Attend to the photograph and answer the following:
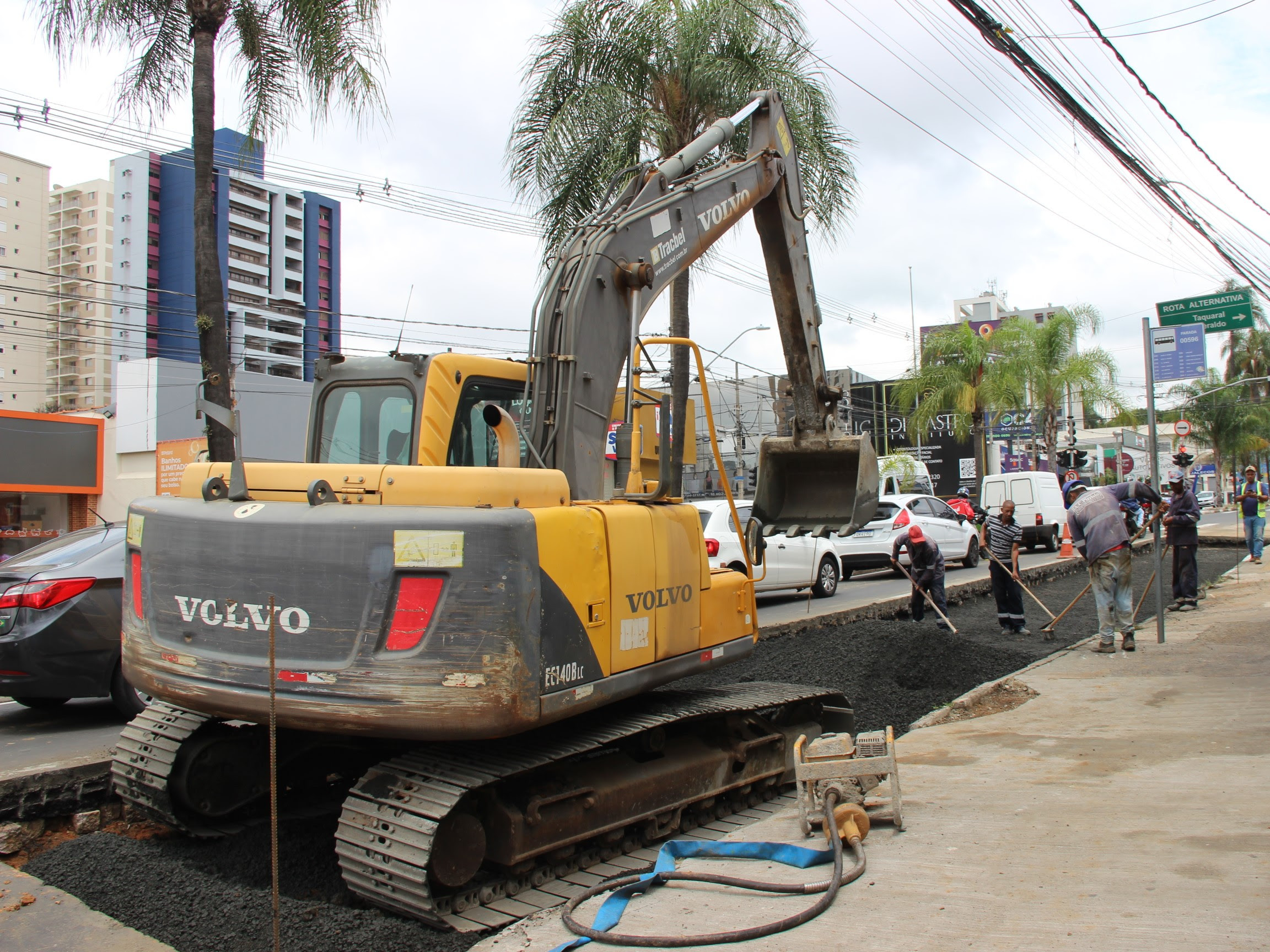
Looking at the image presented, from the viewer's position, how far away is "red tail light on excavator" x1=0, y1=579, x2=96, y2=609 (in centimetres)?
709

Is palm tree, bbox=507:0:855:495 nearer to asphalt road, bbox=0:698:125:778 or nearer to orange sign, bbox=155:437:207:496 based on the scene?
asphalt road, bbox=0:698:125:778

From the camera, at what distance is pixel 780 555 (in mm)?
15836

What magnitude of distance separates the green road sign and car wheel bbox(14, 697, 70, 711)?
12.1 metres

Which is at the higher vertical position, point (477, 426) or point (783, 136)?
point (783, 136)

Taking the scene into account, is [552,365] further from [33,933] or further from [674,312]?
[674,312]

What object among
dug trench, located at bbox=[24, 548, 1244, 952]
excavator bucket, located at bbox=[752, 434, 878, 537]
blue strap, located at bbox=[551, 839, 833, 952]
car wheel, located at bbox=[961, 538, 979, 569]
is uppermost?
excavator bucket, located at bbox=[752, 434, 878, 537]

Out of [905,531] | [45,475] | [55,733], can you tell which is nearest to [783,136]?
[55,733]

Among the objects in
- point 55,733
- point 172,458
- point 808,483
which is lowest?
point 55,733

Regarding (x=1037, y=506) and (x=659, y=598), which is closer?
(x=659, y=598)

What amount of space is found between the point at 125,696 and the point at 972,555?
719 inches

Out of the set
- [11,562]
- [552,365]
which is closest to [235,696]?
[552,365]

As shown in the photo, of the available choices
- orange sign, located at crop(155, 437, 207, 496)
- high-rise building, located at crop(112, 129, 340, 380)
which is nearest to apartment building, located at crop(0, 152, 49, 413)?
high-rise building, located at crop(112, 129, 340, 380)

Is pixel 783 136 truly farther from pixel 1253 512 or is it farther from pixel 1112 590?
pixel 1253 512

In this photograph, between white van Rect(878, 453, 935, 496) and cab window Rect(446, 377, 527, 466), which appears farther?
white van Rect(878, 453, 935, 496)
